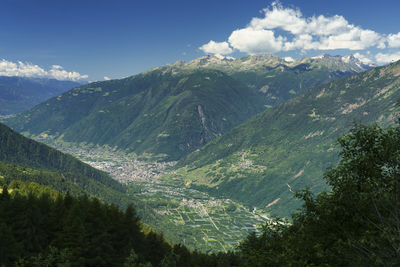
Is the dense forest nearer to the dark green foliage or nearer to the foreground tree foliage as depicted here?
the foreground tree foliage

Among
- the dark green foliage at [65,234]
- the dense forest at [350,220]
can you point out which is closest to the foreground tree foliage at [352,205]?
the dense forest at [350,220]

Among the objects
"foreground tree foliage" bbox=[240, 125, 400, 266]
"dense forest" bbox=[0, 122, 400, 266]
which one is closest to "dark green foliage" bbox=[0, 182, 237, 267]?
"dense forest" bbox=[0, 122, 400, 266]

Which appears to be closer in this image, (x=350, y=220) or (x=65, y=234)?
(x=350, y=220)

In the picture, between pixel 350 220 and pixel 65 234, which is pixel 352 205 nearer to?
pixel 350 220

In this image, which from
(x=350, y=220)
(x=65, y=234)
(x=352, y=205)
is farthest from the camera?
(x=65, y=234)

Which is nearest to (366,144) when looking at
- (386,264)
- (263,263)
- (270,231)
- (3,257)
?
(386,264)

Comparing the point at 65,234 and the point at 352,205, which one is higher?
the point at 352,205

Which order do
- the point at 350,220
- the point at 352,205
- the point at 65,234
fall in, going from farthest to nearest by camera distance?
the point at 65,234 → the point at 350,220 → the point at 352,205

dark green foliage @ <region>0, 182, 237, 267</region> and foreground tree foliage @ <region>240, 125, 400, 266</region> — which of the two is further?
dark green foliage @ <region>0, 182, 237, 267</region>

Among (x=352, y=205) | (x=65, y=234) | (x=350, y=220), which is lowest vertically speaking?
(x=65, y=234)

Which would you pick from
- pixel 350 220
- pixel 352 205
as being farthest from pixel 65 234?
pixel 352 205

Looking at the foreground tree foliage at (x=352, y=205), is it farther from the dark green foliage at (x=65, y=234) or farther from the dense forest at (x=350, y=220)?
the dark green foliage at (x=65, y=234)
